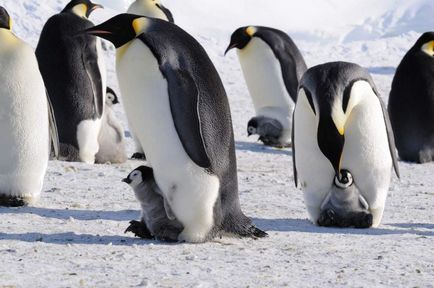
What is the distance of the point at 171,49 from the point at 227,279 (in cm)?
120

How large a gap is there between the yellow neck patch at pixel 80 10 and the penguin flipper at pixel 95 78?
90 cm

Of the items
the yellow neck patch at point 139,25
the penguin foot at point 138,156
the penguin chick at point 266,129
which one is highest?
the yellow neck patch at point 139,25

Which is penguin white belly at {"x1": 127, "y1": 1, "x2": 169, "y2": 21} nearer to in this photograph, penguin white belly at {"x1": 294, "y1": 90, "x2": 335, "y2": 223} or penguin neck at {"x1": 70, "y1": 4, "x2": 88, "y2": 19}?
penguin neck at {"x1": 70, "y1": 4, "x2": 88, "y2": 19}

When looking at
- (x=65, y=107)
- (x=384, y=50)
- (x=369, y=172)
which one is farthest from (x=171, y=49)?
(x=384, y=50)

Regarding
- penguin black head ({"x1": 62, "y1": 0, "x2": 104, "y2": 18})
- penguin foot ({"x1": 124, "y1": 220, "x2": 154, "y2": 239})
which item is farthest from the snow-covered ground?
penguin black head ({"x1": 62, "y1": 0, "x2": 104, "y2": 18})

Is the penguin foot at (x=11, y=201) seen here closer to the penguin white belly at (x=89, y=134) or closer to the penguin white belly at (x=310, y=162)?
the penguin white belly at (x=310, y=162)

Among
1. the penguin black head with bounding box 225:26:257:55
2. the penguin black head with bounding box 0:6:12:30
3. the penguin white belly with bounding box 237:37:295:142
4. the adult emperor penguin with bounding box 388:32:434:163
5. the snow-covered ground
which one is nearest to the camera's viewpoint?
the snow-covered ground

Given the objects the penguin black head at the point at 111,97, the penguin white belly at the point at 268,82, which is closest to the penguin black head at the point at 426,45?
the penguin white belly at the point at 268,82

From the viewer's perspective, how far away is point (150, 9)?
955 cm

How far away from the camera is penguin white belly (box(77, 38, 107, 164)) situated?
751 cm

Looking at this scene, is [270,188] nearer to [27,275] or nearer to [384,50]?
[27,275]

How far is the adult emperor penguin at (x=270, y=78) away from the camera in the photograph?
9.94m

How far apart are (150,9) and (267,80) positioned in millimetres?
1508

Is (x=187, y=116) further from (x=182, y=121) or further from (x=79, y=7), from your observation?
(x=79, y=7)
